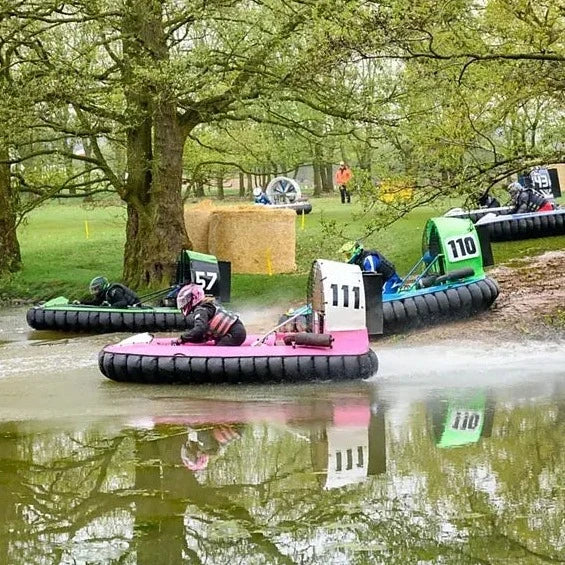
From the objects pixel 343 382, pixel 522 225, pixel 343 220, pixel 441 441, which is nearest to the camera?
pixel 441 441

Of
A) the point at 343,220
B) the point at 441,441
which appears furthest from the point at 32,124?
the point at 343,220

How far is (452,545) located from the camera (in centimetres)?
562

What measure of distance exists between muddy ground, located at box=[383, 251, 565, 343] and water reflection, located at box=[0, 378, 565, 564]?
3393 millimetres

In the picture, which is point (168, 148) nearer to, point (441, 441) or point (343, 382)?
point (343, 382)

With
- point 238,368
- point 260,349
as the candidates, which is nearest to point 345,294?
point 260,349

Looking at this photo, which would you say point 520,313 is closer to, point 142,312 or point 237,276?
point 142,312

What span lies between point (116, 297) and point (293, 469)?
29.6 feet

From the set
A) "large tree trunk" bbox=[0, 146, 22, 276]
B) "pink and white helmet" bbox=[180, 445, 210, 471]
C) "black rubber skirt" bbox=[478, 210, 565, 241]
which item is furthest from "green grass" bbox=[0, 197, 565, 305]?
"pink and white helmet" bbox=[180, 445, 210, 471]

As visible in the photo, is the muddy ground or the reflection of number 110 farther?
the muddy ground

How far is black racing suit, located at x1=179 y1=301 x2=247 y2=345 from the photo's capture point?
1115cm

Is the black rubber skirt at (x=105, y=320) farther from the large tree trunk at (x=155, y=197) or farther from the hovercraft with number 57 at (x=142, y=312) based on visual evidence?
the large tree trunk at (x=155, y=197)

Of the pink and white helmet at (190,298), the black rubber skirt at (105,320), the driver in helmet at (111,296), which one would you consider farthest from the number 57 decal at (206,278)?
the pink and white helmet at (190,298)

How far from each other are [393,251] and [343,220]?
19.3ft

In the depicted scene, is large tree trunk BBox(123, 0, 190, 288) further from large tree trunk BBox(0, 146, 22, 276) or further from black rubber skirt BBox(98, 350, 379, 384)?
black rubber skirt BBox(98, 350, 379, 384)
